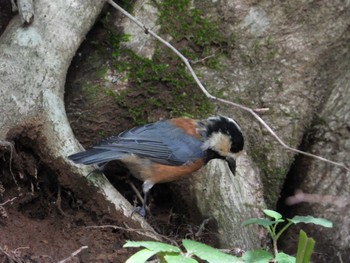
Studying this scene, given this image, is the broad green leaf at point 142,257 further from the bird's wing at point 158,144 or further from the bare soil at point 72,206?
the bird's wing at point 158,144

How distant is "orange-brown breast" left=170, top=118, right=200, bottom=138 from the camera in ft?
13.7

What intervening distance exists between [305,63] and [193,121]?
939 millimetres

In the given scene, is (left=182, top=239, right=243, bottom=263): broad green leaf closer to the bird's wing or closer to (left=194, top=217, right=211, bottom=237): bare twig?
(left=194, top=217, right=211, bottom=237): bare twig

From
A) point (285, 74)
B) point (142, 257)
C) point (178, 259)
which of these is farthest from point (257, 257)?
point (285, 74)

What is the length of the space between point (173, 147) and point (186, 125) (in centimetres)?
18

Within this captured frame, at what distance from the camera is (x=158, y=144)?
421 centimetres

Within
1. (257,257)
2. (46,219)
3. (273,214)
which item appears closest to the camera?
(257,257)

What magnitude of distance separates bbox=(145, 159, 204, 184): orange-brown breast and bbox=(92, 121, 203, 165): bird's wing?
40mm

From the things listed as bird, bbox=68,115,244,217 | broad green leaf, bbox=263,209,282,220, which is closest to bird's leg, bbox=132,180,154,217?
bird, bbox=68,115,244,217

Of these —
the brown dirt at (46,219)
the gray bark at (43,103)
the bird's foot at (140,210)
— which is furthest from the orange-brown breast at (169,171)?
the brown dirt at (46,219)

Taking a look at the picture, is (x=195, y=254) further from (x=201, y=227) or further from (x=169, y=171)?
(x=169, y=171)

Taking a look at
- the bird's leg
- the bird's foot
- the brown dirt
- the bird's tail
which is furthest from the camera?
the bird's leg

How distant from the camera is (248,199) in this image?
412cm

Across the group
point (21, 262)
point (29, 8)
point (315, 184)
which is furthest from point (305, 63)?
point (21, 262)
